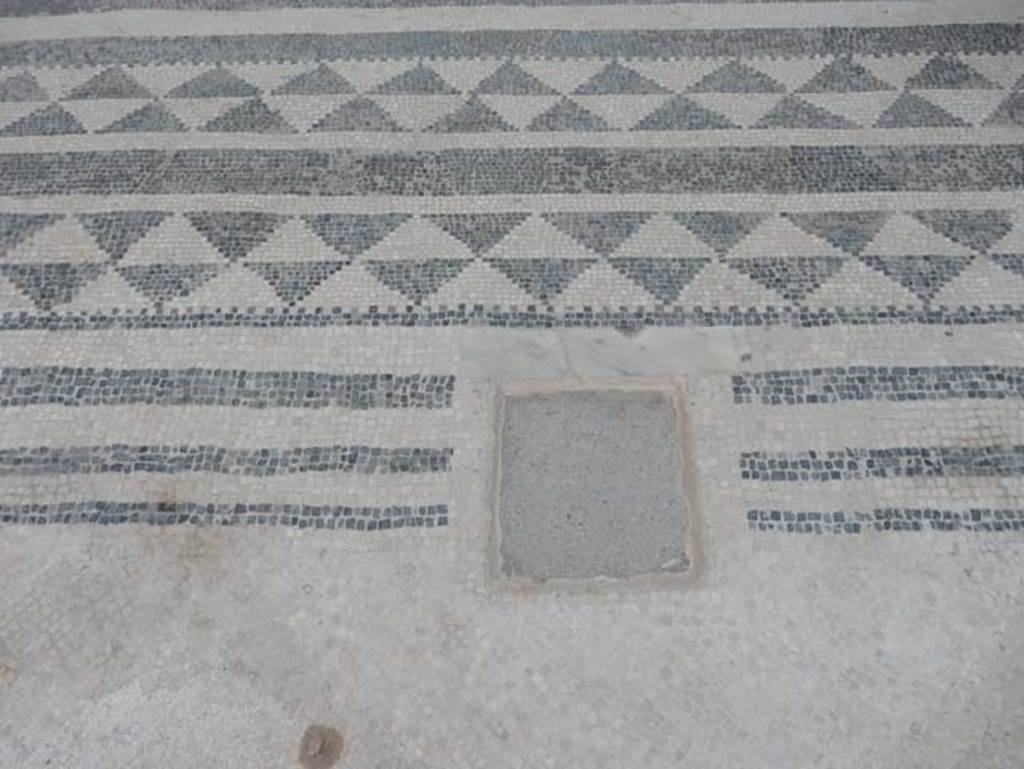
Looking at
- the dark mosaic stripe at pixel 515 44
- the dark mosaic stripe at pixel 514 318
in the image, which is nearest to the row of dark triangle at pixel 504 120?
the dark mosaic stripe at pixel 515 44

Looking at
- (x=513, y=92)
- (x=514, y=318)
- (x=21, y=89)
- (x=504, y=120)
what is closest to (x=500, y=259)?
(x=514, y=318)

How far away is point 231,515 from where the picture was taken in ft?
12.9

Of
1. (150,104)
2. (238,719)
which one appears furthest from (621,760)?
(150,104)

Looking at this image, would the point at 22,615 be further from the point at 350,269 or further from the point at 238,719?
the point at 350,269

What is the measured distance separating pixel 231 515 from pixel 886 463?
2942 millimetres

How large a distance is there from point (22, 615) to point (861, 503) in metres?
3.60

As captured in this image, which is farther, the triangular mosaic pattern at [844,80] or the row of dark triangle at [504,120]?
the triangular mosaic pattern at [844,80]

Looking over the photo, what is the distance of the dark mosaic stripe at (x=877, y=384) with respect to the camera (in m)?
4.16

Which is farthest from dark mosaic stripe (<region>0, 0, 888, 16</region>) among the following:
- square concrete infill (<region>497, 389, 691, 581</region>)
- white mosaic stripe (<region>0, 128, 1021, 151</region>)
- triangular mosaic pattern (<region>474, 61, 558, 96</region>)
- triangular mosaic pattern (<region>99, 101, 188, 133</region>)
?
square concrete infill (<region>497, 389, 691, 581</region>)

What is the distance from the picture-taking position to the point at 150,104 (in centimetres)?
565

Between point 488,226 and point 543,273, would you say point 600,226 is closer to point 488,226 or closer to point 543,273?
point 543,273

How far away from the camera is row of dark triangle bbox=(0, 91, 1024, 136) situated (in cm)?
537

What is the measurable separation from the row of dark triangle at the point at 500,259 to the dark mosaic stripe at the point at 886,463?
91 cm

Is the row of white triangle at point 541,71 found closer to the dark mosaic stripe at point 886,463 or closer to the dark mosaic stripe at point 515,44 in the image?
the dark mosaic stripe at point 515,44
